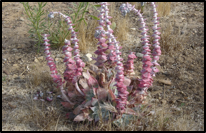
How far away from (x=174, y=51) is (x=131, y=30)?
1009mm

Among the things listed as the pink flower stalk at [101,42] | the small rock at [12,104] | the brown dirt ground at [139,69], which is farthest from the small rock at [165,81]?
the small rock at [12,104]

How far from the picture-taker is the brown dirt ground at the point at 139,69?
257 cm

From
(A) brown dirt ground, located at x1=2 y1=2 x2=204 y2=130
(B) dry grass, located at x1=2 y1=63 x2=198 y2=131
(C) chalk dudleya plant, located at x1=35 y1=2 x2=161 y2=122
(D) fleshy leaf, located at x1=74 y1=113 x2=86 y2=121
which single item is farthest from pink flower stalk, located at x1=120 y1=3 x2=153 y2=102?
(D) fleshy leaf, located at x1=74 y1=113 x2=86 y2=121

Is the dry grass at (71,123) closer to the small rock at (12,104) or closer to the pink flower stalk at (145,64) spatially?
the small rock at (12,104)

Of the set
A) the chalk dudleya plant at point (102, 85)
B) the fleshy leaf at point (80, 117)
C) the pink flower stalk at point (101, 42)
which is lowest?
the fleshy leaf at point (80, 117)

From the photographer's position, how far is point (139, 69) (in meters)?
3.23

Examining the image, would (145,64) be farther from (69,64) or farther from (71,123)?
(71,123)

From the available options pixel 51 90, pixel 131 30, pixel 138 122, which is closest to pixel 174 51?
pixel 131 30

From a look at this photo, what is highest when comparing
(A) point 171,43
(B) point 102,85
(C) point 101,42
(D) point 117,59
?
(C) point 101,42

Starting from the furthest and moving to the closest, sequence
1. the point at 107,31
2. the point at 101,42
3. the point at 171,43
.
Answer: the point at 171,43 → the point at 101,42 → the point at 107,31

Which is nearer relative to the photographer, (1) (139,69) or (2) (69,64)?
(2) (69,64)

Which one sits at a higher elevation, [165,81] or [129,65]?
[129,65]

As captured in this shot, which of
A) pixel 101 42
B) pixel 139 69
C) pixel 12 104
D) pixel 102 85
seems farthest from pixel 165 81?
pixel 12 104

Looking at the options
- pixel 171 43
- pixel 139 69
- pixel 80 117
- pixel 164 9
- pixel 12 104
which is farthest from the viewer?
pixel 164 9
